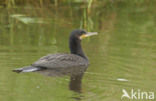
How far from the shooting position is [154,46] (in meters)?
13.1

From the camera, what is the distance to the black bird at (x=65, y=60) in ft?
34.3

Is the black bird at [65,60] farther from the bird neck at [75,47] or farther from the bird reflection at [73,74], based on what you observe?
the bird reflection at [73,74]

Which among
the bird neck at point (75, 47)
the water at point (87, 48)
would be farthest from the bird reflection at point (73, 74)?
the bird neck at point (75, 47)

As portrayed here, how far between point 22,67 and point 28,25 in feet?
17.7
